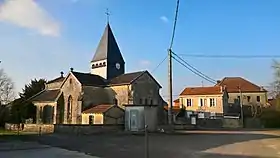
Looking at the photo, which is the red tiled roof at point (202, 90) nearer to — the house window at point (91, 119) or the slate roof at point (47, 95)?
the slate roof at point (47, 95)

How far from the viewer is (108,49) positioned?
60000 mm

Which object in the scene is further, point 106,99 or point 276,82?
point 106,99

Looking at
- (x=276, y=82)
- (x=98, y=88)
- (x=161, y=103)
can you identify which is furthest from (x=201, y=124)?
(x=98, y=88)

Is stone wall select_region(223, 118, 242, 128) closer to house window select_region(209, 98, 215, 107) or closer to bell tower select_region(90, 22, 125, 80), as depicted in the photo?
house window select_region(209, 98, 215, 107)

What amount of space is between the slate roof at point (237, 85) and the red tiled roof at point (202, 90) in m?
6.20

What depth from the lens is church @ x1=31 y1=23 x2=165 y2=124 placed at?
163 ft

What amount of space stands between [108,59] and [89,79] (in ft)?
22.3

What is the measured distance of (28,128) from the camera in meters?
38.6

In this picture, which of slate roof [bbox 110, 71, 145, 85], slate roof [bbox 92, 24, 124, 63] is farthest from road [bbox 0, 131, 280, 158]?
slate roof [bbox 92, 24, 124, 63]

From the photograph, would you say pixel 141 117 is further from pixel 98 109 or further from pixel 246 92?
pixel 246 92

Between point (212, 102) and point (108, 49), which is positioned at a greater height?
point (108, 49)

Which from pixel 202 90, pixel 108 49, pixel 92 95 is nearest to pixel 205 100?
pixel 202 90

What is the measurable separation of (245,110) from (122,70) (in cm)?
2660

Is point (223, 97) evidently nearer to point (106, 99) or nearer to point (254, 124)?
point (254, 124)
